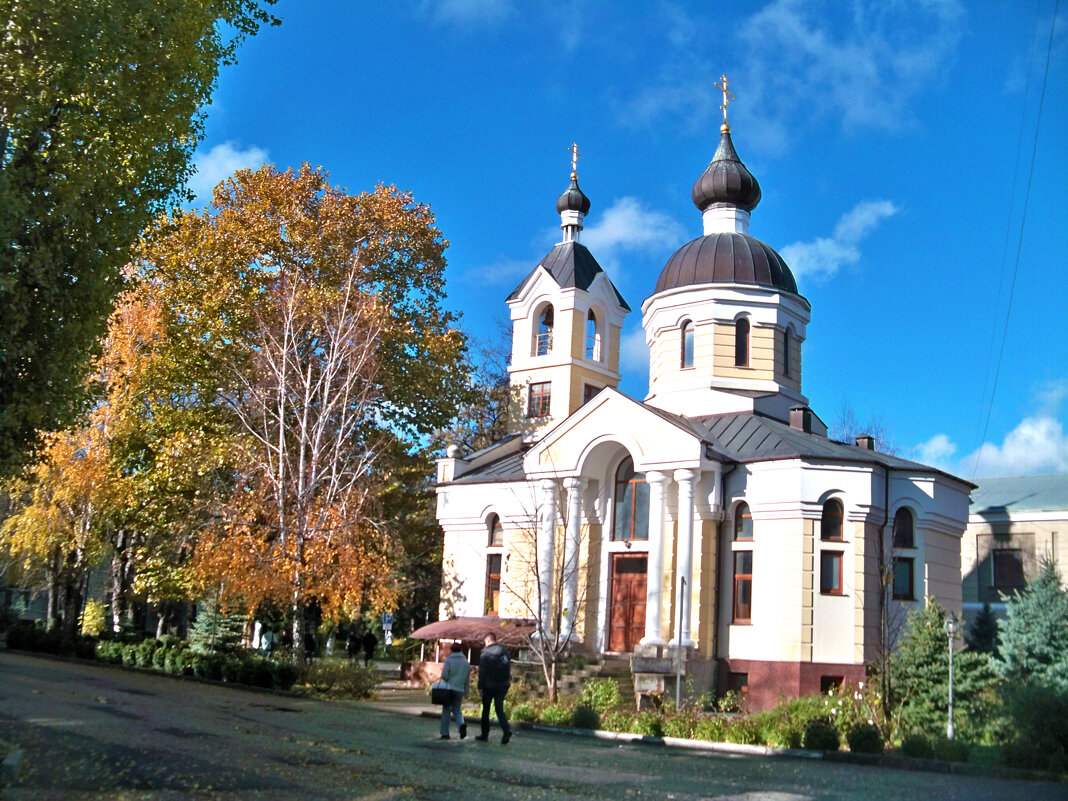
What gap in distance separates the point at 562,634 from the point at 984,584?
17.2m

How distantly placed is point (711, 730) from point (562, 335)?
716 inches

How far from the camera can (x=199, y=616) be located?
3528 cm

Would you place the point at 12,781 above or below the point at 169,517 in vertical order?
below

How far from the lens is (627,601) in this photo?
26.5 meters

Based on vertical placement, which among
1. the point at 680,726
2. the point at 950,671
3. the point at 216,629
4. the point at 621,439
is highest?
the point at 621,439

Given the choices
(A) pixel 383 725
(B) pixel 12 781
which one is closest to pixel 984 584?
(A) pixel 383 725

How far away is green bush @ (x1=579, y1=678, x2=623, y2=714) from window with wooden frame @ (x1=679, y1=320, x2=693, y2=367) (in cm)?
1054

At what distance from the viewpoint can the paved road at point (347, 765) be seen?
960 centimetres

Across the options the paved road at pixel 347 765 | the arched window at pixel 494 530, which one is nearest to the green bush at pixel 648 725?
the paved road at pixel 347 765

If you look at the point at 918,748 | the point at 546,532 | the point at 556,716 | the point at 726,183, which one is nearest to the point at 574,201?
the point at 726,183

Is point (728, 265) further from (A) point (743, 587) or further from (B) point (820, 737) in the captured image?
(B) point (820, 737)

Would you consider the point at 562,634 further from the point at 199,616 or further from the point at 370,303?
the point at 199,616

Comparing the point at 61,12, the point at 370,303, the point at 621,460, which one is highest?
the point at 370,303

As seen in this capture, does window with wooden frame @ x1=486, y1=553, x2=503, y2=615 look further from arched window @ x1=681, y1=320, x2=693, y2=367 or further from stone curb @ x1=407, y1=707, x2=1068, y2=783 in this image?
stone curb @ x1=407, y1=707, x2=1068, y2=783
